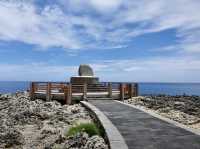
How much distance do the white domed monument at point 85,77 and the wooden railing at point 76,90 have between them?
1970mm

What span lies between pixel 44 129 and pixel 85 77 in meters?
17.0

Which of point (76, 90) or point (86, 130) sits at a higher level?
point (76, 90)

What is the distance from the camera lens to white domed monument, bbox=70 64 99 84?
32.9m

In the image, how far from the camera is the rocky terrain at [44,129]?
1154 cm

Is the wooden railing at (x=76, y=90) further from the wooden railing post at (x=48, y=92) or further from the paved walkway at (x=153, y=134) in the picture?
the paved walkway at (x=153, y=134)

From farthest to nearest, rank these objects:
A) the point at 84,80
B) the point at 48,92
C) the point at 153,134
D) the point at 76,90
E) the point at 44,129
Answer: the point at 84,80 < the point at 76,90 < the point at 48,92 < the point at 44,129 < the point at 153,134

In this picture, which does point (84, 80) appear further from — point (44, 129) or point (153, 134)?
point (153, 134)

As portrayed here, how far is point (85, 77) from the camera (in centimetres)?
3284

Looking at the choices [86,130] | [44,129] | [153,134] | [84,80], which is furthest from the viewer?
[84,80]

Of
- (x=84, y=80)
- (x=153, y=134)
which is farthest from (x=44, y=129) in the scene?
(x=84, y=80)

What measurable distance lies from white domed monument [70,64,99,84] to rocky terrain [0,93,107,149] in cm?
751

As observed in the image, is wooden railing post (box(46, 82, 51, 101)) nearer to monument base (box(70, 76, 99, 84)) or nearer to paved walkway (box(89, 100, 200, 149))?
monument base (box(70, 76, 99, 84))

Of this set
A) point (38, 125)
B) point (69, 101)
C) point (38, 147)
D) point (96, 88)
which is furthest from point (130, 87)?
point (38, 147)

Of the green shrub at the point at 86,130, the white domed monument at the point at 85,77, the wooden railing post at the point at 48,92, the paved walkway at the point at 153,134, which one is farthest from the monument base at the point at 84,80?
the green shrub at the point at 86,130
